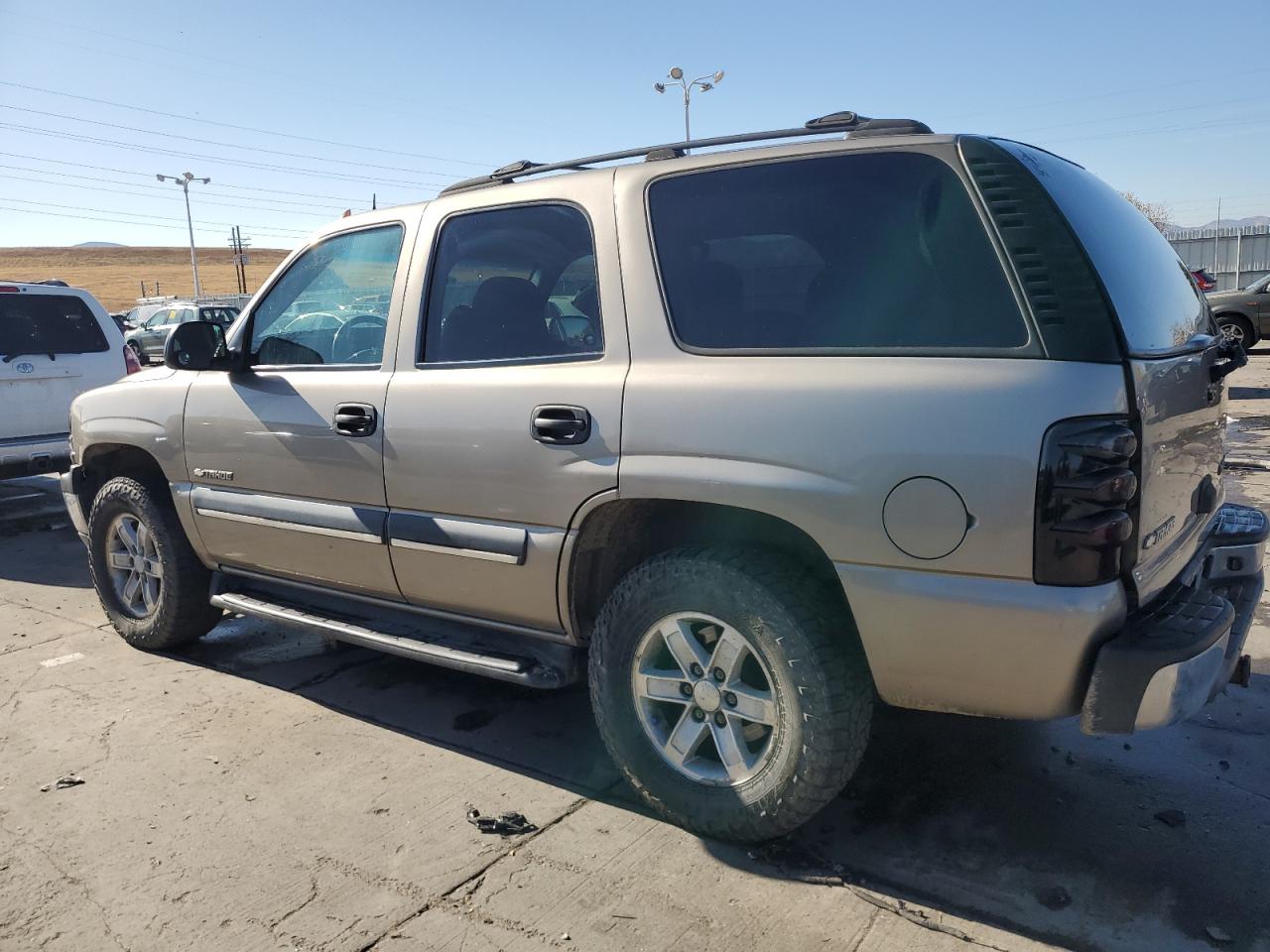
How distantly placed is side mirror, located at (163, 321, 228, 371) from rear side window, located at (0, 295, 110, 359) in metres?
4.34

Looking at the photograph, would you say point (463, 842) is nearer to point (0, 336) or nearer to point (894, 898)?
point (894, 898)

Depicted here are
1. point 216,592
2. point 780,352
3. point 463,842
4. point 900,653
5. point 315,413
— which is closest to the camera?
point 900,653

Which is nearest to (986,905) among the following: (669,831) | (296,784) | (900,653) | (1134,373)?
(900,653)

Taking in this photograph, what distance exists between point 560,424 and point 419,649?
3.43 feet

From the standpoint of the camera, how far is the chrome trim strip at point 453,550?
3.18 m

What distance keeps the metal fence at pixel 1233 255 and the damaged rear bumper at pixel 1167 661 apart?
30.4 m

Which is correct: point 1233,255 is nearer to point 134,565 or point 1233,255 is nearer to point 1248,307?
point 1248,307

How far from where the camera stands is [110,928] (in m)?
2.61

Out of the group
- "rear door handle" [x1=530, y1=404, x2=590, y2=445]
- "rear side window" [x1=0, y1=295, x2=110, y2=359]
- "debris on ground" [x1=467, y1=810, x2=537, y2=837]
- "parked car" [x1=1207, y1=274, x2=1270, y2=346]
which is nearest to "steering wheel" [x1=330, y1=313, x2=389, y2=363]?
"rear door handle" [x1=530, y1=404, x2=590, y2=445]

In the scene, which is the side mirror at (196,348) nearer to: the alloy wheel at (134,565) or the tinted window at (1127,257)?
the alloy wheel at (134,565)

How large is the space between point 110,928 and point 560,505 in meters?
1.68

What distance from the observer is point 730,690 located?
278 centimetres

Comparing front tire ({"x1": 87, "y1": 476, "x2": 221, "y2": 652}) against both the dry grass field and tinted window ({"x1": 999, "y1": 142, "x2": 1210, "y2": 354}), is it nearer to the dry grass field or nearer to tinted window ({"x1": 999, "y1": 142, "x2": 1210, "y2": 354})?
tinted window ({"x1": 999, "y1": 142, "x2": 1210, "y2": 354})

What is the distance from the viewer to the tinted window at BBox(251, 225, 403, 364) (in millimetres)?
3715
